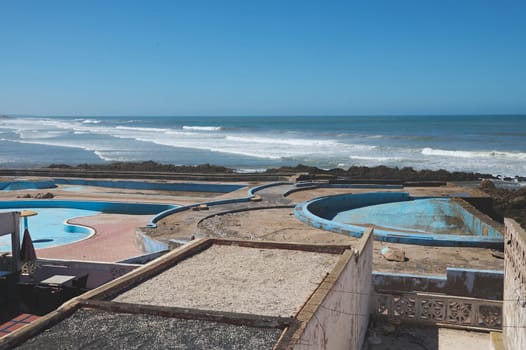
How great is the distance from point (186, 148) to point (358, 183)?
36.3 meters

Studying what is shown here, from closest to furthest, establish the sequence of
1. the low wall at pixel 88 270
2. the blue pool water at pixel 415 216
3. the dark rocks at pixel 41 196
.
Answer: the low wall at pixel 88 270 < the blue pool water at pixel 415 216 < the dark rocks at pixel 41 196

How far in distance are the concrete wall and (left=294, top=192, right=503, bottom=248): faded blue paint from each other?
14.5 feet

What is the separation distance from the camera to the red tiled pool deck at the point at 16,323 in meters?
7.39

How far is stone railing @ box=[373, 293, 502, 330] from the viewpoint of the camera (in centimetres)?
764

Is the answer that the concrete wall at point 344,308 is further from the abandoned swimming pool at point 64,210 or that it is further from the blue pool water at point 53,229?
the abandoned swimming pool at point 64,210

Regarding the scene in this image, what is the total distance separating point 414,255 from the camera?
11047 mm

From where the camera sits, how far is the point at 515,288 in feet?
17.9

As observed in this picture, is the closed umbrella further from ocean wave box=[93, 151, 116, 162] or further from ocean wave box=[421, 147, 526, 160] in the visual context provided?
ocean wave box=[421, 147, 526, 160]

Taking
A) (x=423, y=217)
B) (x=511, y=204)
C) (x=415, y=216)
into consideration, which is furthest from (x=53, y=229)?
(x=511, y=204)

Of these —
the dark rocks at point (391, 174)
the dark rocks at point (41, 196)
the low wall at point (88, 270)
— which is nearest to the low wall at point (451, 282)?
the low wall at point (88, 270)

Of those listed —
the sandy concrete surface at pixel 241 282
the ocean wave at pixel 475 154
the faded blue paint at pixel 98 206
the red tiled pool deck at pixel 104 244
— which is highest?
the sandy concrete surface at pixel 241 282

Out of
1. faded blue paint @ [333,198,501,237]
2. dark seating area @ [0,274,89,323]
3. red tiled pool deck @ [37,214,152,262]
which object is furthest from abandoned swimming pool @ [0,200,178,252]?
dark seating area @ [0,274,89,323]

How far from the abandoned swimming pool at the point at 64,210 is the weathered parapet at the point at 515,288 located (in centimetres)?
1282

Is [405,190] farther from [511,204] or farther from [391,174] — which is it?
[391,174]
